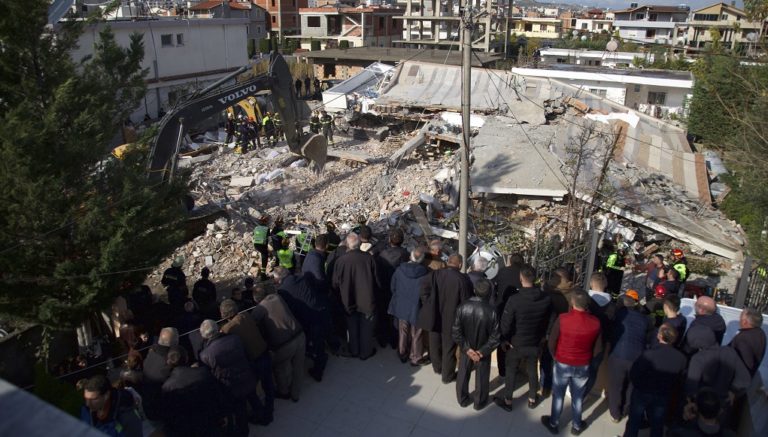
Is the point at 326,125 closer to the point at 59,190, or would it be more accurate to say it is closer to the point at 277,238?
the point at 277,238

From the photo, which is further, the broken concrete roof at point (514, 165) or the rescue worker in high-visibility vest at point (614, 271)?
the broken concrete roof at point (514, 165)

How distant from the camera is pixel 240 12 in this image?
5284cm

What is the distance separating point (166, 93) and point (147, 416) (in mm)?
24855

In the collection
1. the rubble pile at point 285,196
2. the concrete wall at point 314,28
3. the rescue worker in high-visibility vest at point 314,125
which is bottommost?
the rubble pile at point 285,196

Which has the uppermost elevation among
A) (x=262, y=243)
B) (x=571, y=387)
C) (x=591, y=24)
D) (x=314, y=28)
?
(x=591, y=24)

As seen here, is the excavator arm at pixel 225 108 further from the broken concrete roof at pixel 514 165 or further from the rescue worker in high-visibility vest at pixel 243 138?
the broken concrete roof at pixel 514 165

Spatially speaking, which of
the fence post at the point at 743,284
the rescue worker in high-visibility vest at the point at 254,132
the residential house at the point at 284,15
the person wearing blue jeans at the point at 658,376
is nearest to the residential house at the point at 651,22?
the residential house at the point at 284,15

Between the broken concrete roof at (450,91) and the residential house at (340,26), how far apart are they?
30912 mm

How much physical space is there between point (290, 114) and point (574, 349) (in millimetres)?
11249

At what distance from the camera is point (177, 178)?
7129 mm

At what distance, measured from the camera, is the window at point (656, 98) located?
30.3 m

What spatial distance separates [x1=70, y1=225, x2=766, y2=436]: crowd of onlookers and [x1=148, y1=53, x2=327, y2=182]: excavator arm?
12.5 feet

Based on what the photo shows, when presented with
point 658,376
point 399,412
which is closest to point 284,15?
point 399,412

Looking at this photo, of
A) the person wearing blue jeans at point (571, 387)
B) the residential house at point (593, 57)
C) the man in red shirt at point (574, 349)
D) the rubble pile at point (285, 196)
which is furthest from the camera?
the residential house at point (593, 57)
